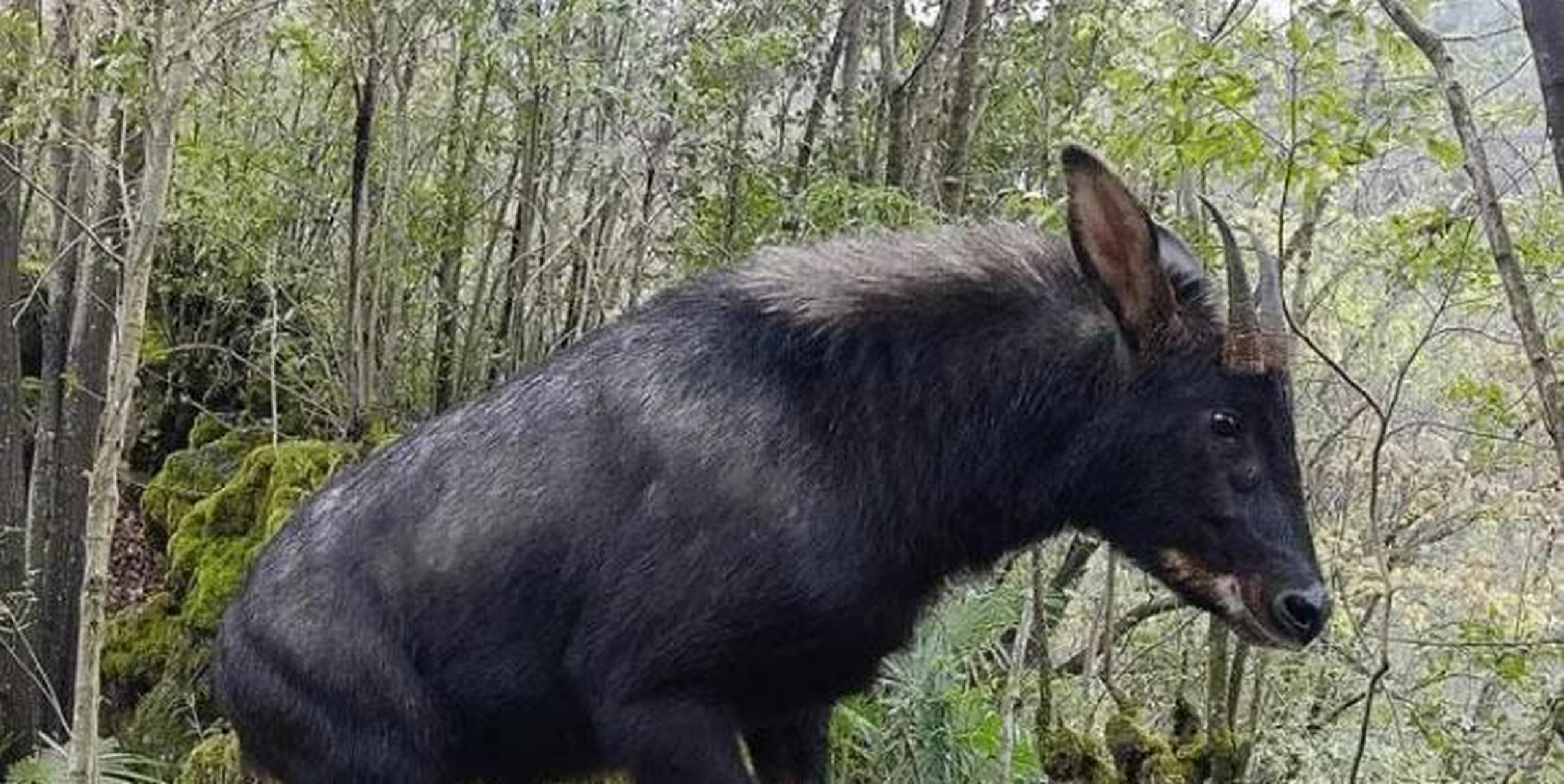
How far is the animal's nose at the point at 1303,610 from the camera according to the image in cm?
385

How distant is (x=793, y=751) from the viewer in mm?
4660

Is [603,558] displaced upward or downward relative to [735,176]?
downward

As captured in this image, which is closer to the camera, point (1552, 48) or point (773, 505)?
point (1552, 48)

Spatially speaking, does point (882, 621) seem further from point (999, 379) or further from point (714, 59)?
point (714, 59)

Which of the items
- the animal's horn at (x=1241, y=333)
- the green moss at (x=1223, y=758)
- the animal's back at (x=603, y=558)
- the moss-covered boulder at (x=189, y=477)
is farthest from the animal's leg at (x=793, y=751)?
the moss-covered boulder at (x=189, y=477)

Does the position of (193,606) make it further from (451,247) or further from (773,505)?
(773,505)

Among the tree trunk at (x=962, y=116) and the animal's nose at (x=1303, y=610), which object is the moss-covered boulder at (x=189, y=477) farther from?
the animal's nose at (x=1303, y=610)

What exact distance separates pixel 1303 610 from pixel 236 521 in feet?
25.4

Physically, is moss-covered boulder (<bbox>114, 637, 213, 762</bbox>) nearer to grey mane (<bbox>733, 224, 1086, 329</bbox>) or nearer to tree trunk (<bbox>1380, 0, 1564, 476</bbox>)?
grey mane (<bbox>733, 224, 1086, 329</bbox>)

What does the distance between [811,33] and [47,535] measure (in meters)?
5.82

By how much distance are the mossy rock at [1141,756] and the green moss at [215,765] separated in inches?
139

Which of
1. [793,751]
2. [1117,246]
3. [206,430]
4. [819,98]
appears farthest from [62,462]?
[1117,246]

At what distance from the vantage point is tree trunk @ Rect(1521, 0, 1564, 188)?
3.21 m

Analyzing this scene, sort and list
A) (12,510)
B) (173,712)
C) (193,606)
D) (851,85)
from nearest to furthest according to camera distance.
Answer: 1. (173,712)
2. (193,606)
3. (12,510)
4. (851,85)
